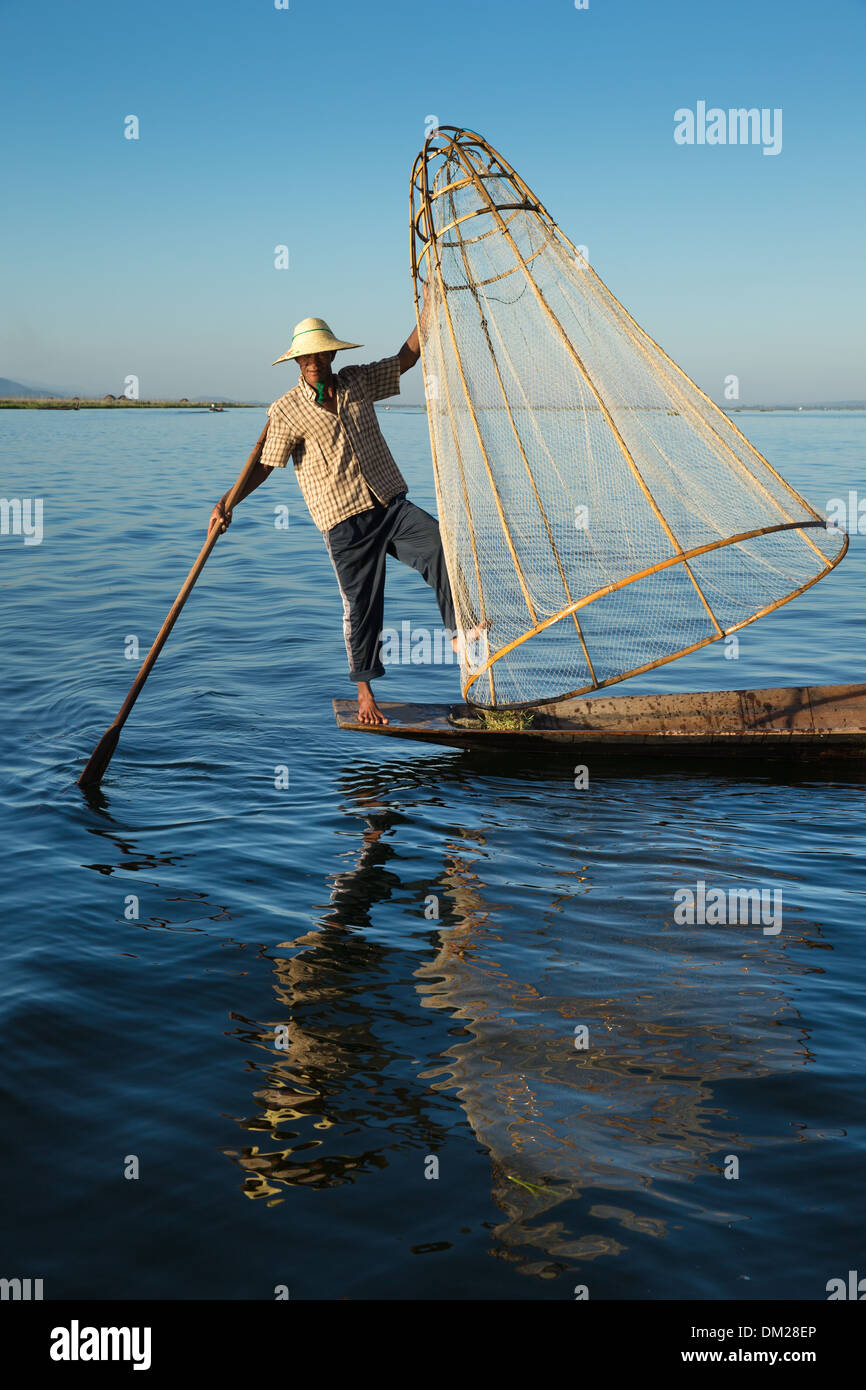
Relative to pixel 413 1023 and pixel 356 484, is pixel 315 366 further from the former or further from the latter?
pixel 413 1023

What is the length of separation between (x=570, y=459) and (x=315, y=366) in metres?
1.59

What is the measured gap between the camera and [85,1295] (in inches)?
104

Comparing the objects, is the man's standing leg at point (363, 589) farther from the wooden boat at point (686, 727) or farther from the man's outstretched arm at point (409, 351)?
the man's outstretched arm at point (409, 351)

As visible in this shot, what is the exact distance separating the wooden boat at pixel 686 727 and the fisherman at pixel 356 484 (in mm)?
449

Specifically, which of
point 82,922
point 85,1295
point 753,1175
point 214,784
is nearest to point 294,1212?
point 85,1295

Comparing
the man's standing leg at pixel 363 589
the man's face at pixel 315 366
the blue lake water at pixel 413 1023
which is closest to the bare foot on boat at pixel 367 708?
the man's standing leg at pixel 363 589

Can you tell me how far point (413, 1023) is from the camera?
377 centimetres

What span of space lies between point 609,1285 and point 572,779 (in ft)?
13.1

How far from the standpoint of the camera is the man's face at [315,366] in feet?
19.4

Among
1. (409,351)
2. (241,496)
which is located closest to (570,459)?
(409,351)

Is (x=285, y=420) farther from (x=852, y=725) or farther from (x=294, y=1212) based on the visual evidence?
(x=294, y=1212)

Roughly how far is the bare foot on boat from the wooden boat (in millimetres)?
60

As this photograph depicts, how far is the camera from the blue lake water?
2.78m
